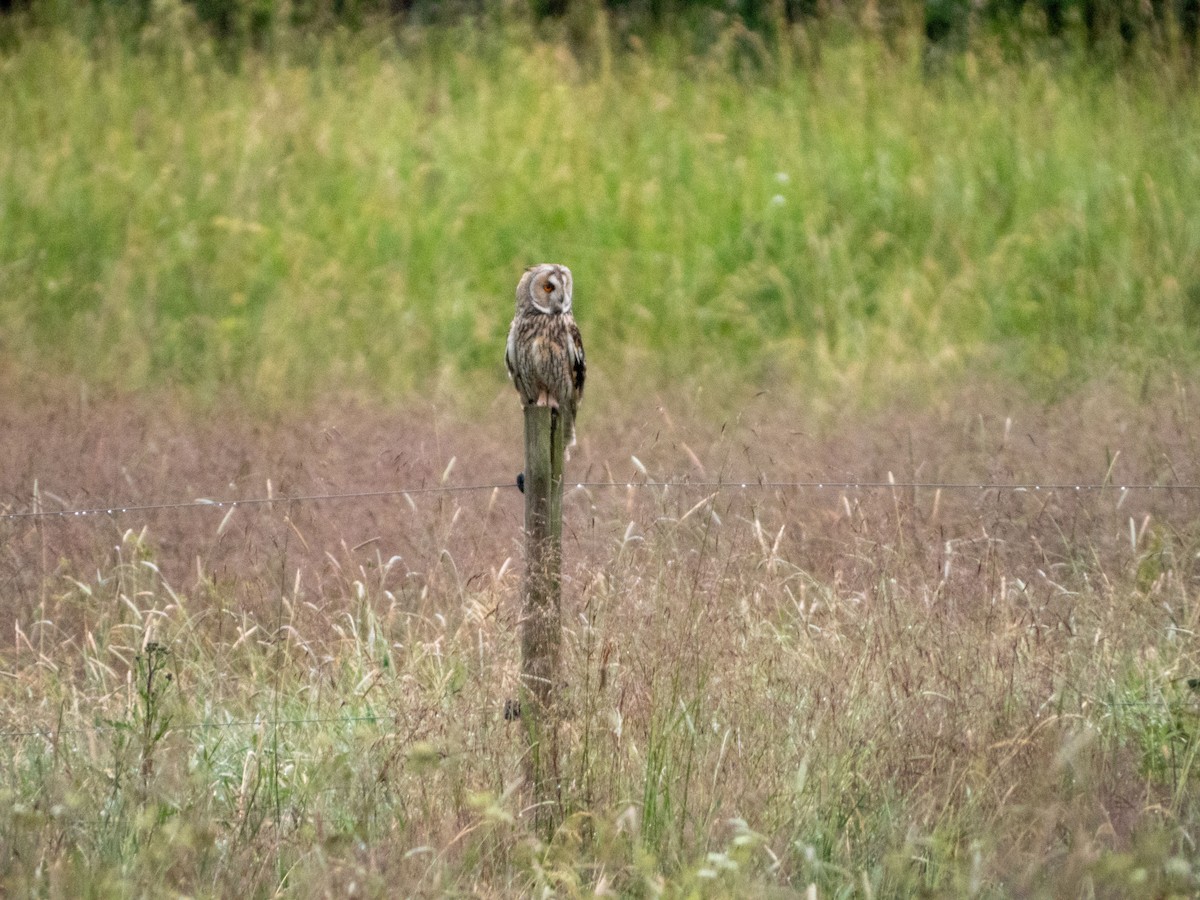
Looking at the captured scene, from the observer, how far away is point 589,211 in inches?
327

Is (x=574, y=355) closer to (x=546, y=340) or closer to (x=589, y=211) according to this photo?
(x=546, y=340)

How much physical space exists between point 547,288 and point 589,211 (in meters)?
3.27

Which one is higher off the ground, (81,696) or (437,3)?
(437,3)

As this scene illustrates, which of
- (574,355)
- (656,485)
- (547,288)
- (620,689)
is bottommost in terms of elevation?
(620,689)

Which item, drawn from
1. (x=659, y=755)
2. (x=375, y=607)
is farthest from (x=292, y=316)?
(x=659, y=755)

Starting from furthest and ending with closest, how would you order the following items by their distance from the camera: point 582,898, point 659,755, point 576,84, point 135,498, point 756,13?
point 756,13
point 576,84
point 135,498
point 659,755
point 582,898

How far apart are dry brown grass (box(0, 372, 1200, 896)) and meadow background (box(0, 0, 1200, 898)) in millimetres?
19

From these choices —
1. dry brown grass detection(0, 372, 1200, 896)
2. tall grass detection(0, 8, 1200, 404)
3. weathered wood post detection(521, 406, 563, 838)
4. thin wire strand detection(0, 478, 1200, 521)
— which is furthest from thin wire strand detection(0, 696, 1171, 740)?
tall grass detection(0, 8, 1200, 404)

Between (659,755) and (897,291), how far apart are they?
198 inches

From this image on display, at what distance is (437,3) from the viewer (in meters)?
10.7

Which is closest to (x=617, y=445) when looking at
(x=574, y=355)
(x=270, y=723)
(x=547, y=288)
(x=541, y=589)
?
(x=574, y=355)

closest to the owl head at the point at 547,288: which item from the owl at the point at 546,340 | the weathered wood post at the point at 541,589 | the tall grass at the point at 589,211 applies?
the owl at the point at 546,340

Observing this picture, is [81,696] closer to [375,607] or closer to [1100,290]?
[375,607]

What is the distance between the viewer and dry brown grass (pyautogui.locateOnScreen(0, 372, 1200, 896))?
115 inches
